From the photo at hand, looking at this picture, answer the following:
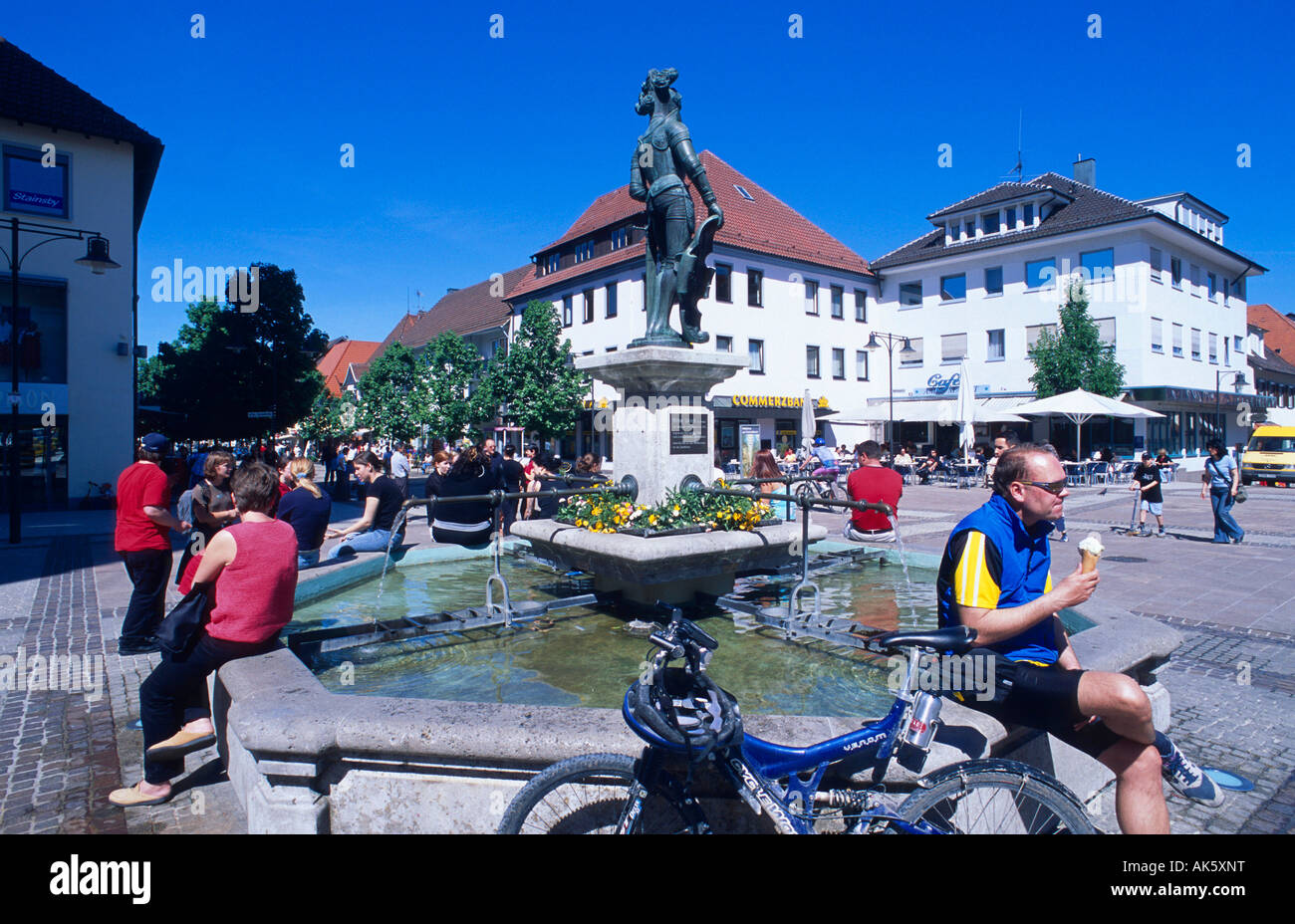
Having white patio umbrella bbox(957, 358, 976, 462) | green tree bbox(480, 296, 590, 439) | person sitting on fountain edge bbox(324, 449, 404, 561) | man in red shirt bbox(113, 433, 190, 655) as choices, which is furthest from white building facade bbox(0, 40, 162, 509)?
white patio umbrella bbox(957, 358, 976, 462)

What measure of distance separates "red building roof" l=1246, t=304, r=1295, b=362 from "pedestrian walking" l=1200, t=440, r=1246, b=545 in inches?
2190

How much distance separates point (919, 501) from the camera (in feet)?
69.5

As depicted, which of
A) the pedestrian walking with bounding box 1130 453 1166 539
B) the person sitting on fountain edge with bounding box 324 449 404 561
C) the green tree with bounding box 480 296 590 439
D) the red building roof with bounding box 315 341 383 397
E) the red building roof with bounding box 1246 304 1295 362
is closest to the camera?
the person sitting on fountain edge with bounding box 324 449 404 561

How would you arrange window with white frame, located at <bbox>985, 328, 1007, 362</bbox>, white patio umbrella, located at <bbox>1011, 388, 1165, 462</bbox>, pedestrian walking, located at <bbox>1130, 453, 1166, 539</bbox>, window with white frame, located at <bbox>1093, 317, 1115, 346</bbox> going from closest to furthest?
pedestrian walking, located at <bbox>1130, 453, 1166, 539</bbox> → white patio umbrella, located at <bbox>1011, 388, 1165, 462</bbox> → window with white frame, located at <bbox>1093, 317, 1115, 346</bbox> → window with white frame, located at <bbox>985, 328, 1007, 362</bbox>

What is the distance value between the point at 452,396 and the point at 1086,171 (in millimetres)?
34542

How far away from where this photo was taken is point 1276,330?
200 ft

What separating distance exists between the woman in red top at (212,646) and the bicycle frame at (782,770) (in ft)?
7.58

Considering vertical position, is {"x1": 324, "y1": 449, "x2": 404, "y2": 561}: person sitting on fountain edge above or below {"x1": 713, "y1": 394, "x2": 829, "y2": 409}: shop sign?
below

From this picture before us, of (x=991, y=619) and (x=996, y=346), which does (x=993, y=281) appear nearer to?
(x=996, y=346)

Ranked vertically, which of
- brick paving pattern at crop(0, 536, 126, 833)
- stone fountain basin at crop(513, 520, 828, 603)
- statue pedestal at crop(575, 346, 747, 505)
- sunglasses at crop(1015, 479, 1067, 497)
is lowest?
brick paving pattern at crop(0, 536, 126, 833)

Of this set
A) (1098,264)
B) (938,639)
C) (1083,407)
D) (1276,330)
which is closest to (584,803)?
(938,639)

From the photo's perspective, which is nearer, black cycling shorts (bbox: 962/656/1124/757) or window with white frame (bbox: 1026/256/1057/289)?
black cycling shorts (bbox: 962/656/1124/757)

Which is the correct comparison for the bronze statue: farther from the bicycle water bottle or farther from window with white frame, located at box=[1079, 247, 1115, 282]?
window with white frame, located at box=[1079, 247, 1115, 282]

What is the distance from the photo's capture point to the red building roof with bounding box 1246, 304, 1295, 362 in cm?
5903
